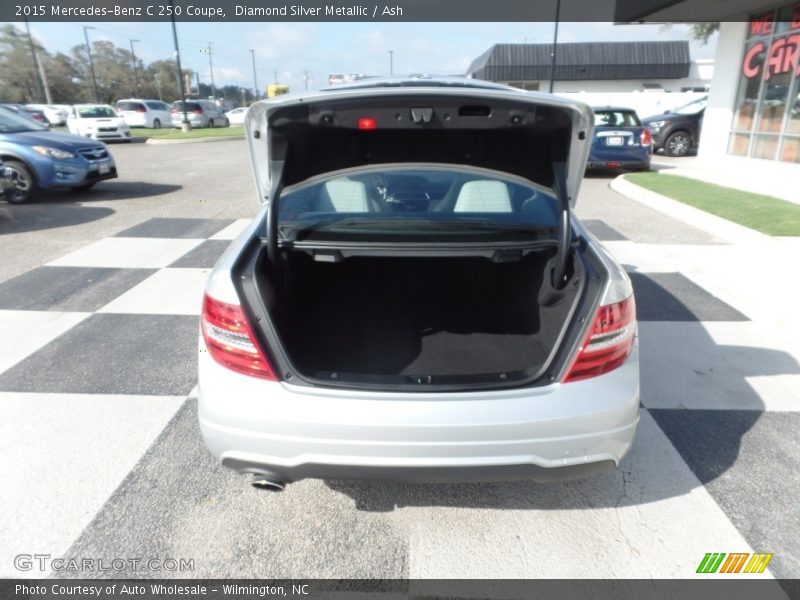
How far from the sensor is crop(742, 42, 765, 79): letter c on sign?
516 inches

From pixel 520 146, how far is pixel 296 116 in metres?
1.09

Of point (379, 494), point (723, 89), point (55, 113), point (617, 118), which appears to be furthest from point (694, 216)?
point (55, 113)

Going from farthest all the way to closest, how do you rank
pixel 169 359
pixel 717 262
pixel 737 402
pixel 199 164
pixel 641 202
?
pixel 199 164 → pixel 641 202 → pixel 717 262 → pixel 169 359 → pixel 737 402

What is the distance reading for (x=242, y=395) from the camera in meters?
1.87

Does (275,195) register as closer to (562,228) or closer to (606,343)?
(562,228)

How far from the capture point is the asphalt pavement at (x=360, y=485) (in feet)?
6.84

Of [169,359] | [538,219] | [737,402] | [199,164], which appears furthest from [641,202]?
[199,164]

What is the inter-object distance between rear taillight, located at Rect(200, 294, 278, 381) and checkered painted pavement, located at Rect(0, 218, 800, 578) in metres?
0.76

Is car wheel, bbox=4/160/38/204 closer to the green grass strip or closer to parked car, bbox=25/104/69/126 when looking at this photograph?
the green grass strip

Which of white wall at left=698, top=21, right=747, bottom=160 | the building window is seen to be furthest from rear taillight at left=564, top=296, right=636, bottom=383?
white wall at left=698, top=21, right=747, bottom=160

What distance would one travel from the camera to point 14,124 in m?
9.17

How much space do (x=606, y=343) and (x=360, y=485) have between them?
129 centimetres

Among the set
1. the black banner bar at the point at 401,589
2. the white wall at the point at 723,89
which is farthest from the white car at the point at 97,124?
the black banner bar at the point at 401,589

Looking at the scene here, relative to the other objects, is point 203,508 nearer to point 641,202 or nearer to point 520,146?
point 520,146
